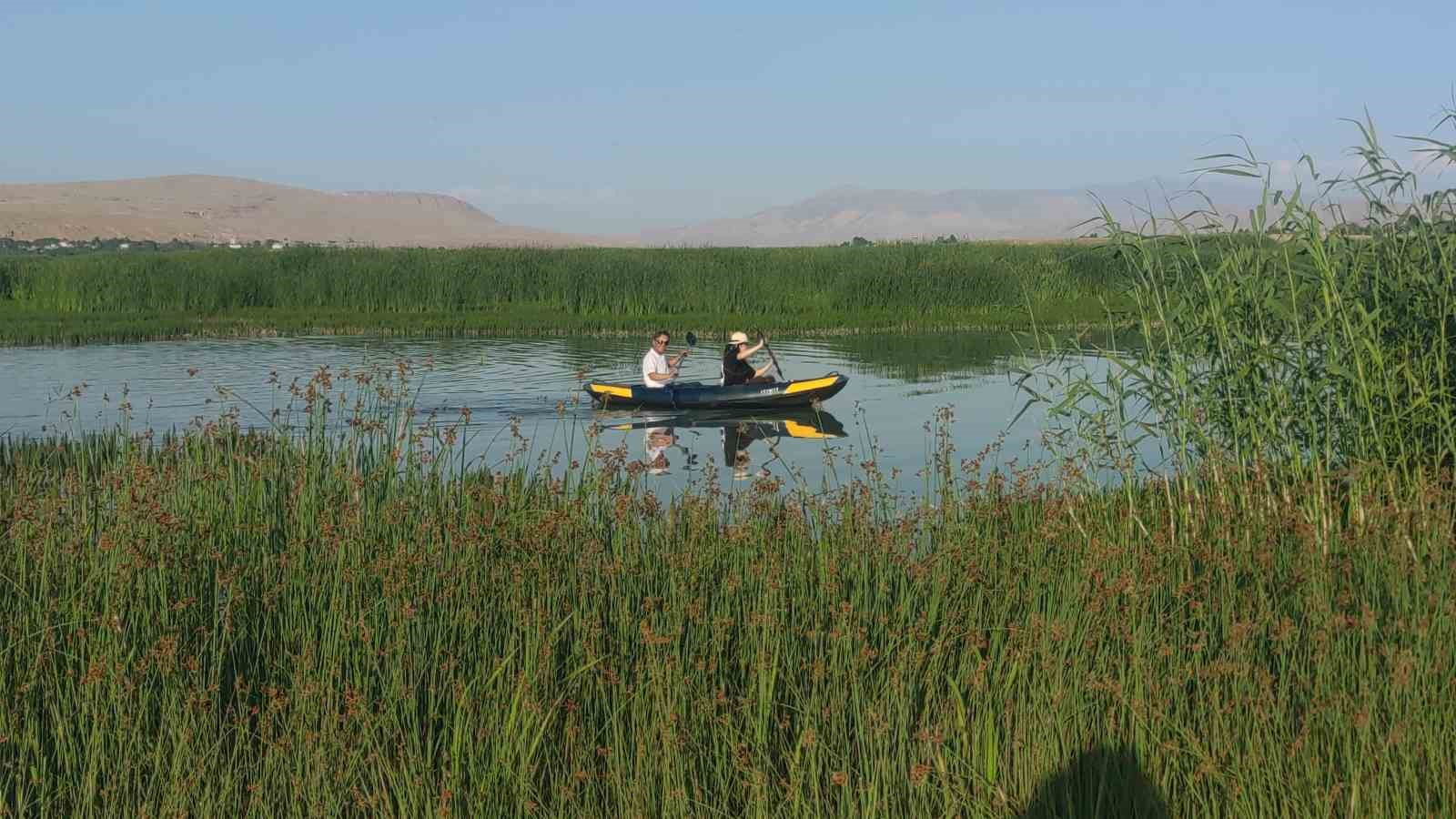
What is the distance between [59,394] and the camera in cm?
1702

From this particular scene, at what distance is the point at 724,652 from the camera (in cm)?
550

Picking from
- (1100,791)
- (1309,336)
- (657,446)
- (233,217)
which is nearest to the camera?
(1100,791)

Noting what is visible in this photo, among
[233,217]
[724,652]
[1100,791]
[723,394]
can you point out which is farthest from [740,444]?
[233,217]

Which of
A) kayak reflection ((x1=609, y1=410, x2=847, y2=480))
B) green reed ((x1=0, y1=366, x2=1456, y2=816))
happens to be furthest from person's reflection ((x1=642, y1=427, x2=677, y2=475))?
green reed ((x1=0, y1=366, x2=1456, y2=816))

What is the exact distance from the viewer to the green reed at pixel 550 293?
100.0 feet

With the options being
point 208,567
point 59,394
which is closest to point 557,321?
point 59,394

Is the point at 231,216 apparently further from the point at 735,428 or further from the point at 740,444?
the point at 740,444

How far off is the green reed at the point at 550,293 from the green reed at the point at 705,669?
23703mm

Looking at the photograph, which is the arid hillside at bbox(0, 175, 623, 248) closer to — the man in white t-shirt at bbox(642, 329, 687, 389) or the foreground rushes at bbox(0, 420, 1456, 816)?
the man in white t-shirt at bbox(642, 329, 687, 389)

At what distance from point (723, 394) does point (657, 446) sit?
8.79 ft

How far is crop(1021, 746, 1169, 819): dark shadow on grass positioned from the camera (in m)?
4.32

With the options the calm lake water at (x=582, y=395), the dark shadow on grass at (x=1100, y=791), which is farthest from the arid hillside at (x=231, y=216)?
the dark shadow on grass at (x=1100, y=791)

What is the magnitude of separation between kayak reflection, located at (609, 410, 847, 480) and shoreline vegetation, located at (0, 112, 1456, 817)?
7925 millimetres

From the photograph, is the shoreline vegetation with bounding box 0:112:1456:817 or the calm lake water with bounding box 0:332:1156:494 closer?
the shoreline vegetation with bounding box 0:112:1456:817
